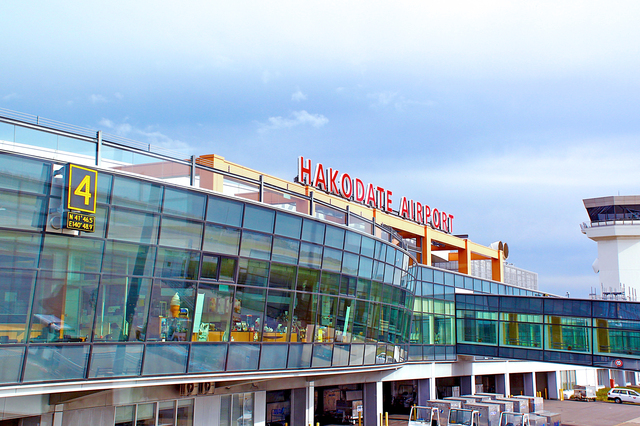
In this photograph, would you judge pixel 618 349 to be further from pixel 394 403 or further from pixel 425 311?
pixel 394 403

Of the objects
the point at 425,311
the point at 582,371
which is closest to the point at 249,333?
the point at 425,311

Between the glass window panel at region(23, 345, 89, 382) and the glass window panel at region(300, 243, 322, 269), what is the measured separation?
30.8ft

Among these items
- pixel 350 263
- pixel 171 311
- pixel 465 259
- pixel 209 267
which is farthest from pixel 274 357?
pixel 465 259

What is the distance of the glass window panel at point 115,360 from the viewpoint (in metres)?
17.2

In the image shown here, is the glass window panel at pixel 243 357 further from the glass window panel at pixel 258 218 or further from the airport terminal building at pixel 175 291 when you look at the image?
the glass window panel at pixel 258 218

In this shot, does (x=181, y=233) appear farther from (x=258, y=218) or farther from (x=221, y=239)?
(x=258, y=218)

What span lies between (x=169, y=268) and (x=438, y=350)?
28.3m

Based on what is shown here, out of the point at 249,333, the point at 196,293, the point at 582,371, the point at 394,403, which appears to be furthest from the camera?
the point at 582,371

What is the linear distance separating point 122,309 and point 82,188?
4.01 m

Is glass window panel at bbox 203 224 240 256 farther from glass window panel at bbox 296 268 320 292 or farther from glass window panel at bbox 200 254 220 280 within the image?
glass window panel at bbox 296 268 320 292

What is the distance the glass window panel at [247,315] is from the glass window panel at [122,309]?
3754mm

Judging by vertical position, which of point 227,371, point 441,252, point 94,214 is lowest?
point 227,371

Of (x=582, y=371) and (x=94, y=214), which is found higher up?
(x=94, y=214)

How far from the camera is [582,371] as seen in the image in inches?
2618
